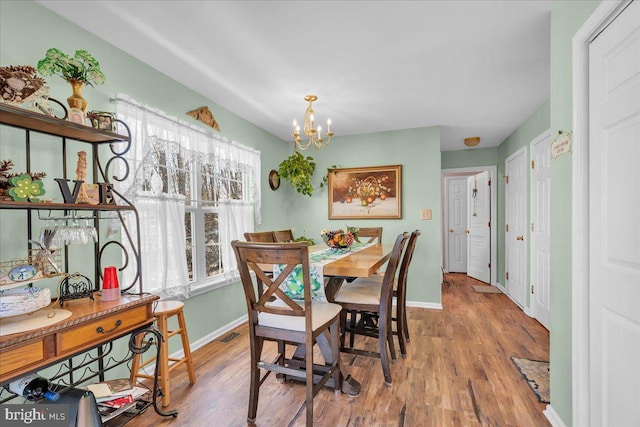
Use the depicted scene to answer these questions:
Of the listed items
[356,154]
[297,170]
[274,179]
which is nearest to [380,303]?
[297,170]

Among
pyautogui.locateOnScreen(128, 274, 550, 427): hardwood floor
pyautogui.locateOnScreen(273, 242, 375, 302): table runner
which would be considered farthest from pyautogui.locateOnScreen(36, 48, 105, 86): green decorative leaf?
pyautogui.locateOnScreen(128, 274, 550, 427): hardwood floor

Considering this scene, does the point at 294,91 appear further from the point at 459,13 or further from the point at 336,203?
the point at 336,203

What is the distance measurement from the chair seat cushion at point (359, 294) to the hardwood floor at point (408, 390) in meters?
0.58

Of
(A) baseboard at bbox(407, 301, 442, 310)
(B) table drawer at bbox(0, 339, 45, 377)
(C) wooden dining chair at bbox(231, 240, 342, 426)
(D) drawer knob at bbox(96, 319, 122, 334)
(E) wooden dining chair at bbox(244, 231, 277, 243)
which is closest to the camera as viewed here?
(B) table drawer at bbox(0, 339, 45, 377)

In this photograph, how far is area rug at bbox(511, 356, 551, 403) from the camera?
6.57ft

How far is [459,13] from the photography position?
1.80 meters

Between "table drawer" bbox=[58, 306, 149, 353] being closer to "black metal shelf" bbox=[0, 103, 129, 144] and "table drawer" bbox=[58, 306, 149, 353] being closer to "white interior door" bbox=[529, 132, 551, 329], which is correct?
"black metal shelf" bbox=[0, 103, 129, 144]

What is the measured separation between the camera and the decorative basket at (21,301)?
1.20 metres

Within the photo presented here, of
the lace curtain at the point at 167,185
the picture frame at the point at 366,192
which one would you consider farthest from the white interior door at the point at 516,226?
the lace curtain at the point at 167,185

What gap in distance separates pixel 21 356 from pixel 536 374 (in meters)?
3.04

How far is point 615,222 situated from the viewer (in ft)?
4.12

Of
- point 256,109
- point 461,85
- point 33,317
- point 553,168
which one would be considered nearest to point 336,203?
point 256,109

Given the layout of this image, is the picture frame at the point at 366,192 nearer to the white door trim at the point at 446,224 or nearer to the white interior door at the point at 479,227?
the white interior door at the point at 479,227

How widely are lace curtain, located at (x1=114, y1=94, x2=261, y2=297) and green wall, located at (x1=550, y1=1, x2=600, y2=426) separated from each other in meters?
2.70
